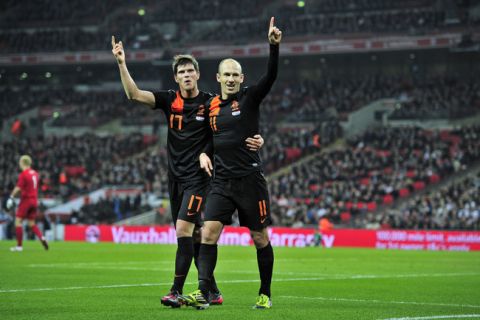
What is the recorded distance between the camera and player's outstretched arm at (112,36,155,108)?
977 cm

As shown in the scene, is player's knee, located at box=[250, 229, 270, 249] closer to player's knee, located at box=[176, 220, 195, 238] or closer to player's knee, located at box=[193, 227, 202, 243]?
player's knee, located at box=[176, 220, 195, 238]

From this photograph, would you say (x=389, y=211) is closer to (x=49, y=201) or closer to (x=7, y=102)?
(x=49, y=201)

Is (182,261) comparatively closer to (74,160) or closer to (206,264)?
(206,264)

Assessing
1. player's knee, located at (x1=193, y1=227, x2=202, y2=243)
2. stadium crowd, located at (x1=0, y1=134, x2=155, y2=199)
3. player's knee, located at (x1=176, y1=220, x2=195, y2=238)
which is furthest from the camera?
stadium crowd, located at (x1=0, y1=134, x2=155, y2=199)

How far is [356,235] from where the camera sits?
34625mm

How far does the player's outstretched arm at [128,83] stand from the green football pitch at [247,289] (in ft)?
7.20

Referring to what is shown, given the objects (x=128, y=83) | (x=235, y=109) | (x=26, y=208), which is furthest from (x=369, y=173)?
(x=128, y=83)

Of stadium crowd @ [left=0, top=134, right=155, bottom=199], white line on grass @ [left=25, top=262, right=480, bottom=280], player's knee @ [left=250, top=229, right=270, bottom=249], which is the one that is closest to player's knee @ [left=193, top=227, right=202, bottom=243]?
player's knee @ [left=250, top=229, right=270, bottom=249]

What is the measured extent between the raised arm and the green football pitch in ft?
7.42

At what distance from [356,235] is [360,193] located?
575cm

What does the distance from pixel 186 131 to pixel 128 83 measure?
876 mm

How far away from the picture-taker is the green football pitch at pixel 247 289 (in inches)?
374

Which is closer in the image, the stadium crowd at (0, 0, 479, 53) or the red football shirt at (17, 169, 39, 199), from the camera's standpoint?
the red football shirt at (17, 169, 39, 199)

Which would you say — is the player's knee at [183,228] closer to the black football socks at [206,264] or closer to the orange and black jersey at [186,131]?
the black football socks at [206,264]
